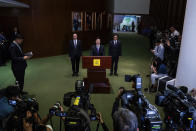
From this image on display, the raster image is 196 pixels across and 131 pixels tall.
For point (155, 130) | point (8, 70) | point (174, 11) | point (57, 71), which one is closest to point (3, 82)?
point (8, 70)

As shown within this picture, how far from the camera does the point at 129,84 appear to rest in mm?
6836

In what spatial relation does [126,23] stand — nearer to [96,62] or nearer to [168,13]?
[168,13]

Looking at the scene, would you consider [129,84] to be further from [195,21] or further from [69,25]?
[69,25]

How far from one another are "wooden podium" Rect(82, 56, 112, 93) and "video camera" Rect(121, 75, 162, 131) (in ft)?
8.80

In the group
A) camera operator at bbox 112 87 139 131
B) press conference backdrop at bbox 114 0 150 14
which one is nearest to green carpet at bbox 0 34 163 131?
camera operator at bbox 112 87 139 131

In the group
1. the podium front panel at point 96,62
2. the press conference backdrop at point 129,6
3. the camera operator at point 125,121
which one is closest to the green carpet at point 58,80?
the podium front panel at point 96,62

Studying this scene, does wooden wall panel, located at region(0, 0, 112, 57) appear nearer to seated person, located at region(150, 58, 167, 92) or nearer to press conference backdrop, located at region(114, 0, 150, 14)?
seated person, located at region(150, 58, 167, 92)

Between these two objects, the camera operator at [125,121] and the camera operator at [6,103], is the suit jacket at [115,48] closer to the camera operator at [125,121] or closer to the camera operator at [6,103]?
the camera operator at [6,103]

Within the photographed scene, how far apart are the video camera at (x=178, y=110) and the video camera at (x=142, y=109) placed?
24 cm

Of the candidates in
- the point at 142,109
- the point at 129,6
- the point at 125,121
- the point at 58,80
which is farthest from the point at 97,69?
the point at 129,6

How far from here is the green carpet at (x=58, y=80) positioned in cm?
538

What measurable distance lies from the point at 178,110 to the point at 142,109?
19.6 inches

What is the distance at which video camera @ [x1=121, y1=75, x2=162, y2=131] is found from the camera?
2.72 metres

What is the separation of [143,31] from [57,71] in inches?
629
